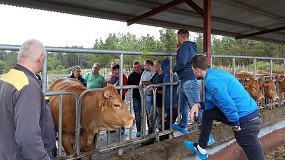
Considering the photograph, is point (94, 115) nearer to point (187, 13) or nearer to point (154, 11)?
point (154, 11)

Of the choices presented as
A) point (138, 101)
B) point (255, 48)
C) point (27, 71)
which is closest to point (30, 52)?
point (27, 71)

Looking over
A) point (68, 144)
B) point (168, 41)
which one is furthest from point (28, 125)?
point (168, 41)

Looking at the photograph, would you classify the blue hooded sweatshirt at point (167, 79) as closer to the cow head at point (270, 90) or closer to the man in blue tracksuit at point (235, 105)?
the man in blue tracksuit at point (235, 105)

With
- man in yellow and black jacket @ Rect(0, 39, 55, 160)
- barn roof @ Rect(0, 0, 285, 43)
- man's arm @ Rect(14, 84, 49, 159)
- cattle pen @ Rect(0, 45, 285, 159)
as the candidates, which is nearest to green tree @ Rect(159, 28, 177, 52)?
barn roof @ Rect(0, 0, 285, 43)

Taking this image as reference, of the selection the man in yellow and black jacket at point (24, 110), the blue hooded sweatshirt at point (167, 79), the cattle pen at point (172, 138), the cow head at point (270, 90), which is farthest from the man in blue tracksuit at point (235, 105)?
the cow head at point (270, 90)

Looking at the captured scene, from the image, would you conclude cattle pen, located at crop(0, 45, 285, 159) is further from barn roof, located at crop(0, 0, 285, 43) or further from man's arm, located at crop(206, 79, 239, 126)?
barn roof, located at crop(0, 0, 285, 43)

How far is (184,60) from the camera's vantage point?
434 centimetres

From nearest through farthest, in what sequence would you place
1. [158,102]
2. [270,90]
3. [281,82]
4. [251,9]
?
1. [158,102]
2. [270,90]
3. [251,9]
4. [281,82]

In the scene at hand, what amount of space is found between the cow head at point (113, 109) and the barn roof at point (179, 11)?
3717 millimetres

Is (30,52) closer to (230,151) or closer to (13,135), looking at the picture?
(13,135)

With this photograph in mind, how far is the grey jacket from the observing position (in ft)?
5.78

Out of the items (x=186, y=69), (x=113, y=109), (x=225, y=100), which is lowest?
(x=113, y=109)

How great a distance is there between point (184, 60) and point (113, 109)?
4.89 feet

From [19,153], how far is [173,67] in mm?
3035
